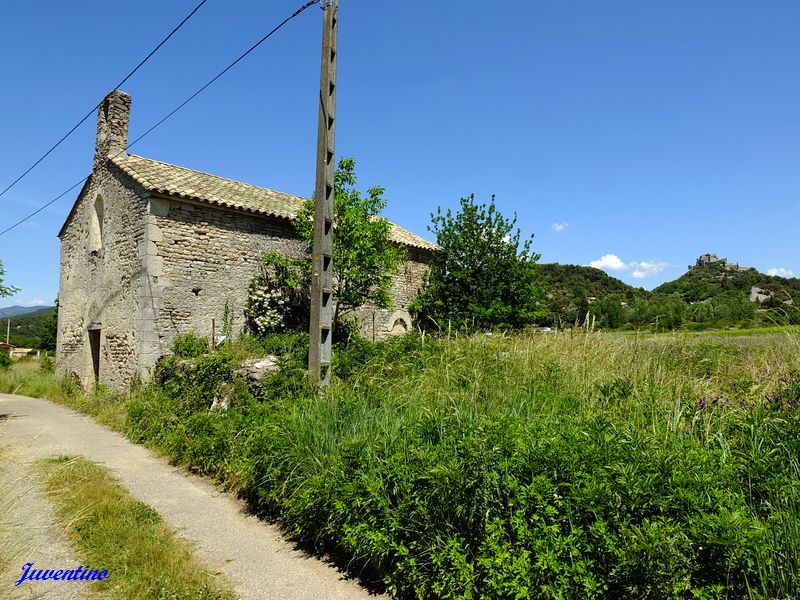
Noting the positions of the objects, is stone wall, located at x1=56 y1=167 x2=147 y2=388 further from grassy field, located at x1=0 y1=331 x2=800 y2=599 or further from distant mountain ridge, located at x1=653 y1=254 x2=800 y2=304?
distant mountain ridge, located at x1=653 y1=254 x2=800 y2=304

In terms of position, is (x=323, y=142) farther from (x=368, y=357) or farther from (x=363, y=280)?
(x=363, y=280)

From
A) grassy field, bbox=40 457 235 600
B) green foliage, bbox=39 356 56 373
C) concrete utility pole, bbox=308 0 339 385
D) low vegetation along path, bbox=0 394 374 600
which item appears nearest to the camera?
grassy field, bbox=40 457 235 600

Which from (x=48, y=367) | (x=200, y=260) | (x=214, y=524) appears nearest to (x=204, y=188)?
(x=200, y=260)

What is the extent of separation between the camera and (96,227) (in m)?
14.1

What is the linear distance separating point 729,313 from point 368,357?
19.3 feet

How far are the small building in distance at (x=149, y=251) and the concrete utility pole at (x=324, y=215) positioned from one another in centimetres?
553

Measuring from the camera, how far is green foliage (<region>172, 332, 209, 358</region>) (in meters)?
10.9

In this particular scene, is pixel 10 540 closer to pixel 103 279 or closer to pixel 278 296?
pixel 278 296

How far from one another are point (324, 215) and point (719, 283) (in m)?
17.6

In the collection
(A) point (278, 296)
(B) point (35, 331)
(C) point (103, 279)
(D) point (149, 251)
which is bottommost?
(B) point (35, 331)

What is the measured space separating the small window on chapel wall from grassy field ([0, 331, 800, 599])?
10315mm

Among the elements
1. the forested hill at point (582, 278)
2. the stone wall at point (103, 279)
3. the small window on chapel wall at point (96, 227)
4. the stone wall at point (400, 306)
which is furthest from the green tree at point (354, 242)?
the forested hill at point (582, 278)

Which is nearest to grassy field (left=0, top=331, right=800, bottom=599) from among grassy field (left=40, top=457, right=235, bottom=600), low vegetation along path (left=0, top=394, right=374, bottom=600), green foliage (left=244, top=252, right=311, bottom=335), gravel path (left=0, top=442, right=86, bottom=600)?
low vegetation along path (left=0, top=394, right=374, bottom=600)

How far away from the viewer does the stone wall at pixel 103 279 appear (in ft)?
38.3
